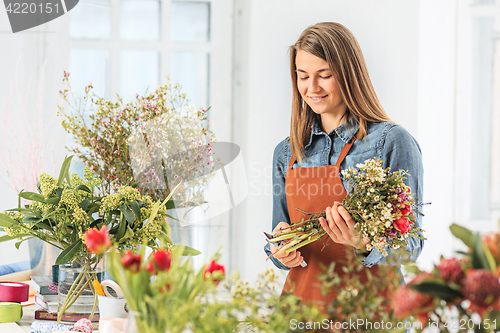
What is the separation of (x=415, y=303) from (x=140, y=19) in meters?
2.44

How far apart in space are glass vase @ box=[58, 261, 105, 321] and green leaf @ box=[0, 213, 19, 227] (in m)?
0.17

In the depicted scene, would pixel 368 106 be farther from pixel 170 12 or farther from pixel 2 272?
pixel 170 12

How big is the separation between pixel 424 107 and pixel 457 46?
0.40 metres

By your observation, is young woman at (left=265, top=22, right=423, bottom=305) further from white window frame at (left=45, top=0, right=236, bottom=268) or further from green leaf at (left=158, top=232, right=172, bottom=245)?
white window frame at (left=45, top=0, right=236, bottom=268)

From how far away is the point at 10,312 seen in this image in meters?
1.06

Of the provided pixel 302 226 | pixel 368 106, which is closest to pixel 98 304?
pixel 302 226

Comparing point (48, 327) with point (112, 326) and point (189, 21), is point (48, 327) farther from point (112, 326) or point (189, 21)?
point (189, 21)

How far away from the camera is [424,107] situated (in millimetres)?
2105

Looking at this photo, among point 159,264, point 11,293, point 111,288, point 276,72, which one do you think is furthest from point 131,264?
point 276,72

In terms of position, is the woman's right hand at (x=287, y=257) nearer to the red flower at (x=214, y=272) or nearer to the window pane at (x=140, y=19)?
the red flower at (x=214, y=272)

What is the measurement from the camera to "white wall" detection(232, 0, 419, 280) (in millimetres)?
2100

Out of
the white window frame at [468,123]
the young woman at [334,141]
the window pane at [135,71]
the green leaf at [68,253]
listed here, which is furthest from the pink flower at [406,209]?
the window pane at [135,71]

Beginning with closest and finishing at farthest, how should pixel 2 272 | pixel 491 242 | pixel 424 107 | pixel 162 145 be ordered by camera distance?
pixel 491 242
pixel 162 145
pixel 2 272
pixel 424 107

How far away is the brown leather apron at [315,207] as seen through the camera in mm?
1258
